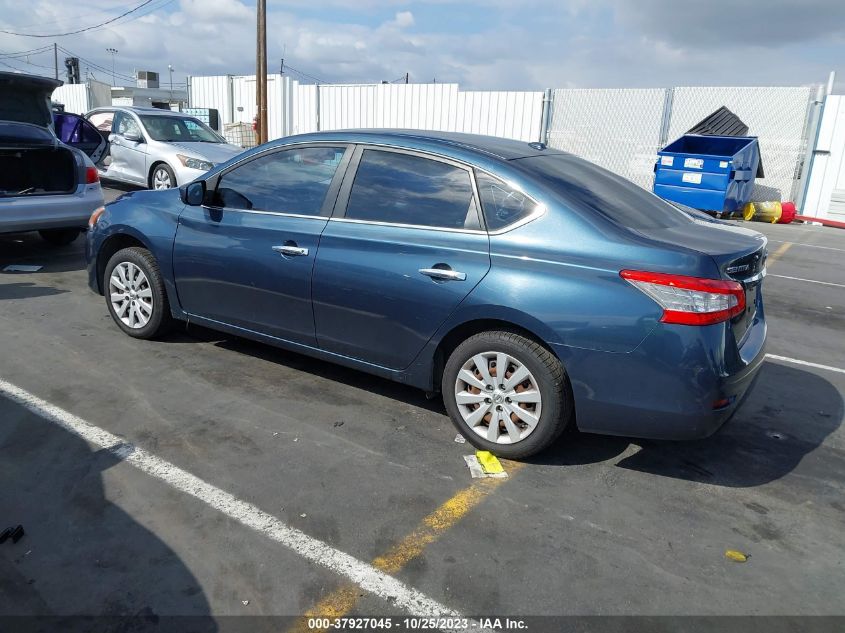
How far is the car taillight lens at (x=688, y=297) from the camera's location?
10.1ft

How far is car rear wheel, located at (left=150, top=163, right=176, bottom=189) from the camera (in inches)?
459

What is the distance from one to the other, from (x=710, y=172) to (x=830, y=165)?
3602mm

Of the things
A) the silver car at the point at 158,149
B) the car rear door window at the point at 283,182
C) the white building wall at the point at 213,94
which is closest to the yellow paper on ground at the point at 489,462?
the car rear door window at the point at 283,182

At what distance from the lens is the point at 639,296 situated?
Answer: 3.13 metres

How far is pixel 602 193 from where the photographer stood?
12.4 feet

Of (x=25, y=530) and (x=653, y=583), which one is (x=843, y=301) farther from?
(x=25, y=530)

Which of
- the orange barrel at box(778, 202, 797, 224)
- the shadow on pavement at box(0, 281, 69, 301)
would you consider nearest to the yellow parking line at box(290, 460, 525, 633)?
the shadow on pavement at box(0, 281, 69, 301)

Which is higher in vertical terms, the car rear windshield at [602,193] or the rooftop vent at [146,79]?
the rooftop vent at [146,79]

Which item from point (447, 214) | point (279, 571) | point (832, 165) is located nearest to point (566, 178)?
point (447, 214)

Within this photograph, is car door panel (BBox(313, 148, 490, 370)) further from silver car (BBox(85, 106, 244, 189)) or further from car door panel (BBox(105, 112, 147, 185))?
car door panel (BBox(105, 112, 147, 185))

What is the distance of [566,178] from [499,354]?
3.55 feet

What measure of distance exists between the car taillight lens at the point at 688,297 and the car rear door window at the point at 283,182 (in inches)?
80.4

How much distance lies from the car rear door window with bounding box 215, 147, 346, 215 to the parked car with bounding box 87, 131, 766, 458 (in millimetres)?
11

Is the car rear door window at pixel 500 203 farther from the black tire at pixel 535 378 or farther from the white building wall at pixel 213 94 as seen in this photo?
the white building wall at pixel 213 94
